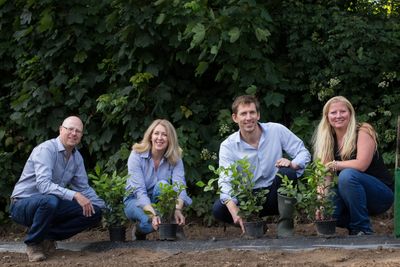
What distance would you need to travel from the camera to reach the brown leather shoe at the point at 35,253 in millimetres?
5117

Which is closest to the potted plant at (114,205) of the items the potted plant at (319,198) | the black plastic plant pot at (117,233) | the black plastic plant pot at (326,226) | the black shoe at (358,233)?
the black plastic plant pot at (117,233)

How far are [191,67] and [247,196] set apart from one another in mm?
2641

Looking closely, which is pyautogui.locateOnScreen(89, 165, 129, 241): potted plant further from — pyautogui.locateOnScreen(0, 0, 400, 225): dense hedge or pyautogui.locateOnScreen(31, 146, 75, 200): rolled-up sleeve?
pyautogui.locateOnScreen(0, 0, 400, 225): dense hedge

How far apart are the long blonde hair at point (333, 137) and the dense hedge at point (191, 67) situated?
1612 mm

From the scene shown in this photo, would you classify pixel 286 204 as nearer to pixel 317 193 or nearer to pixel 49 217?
pixel 317 193

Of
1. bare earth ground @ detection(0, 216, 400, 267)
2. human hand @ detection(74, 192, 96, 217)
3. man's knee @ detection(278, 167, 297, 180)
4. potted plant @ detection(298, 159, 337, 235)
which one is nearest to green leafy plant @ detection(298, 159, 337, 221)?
potted plant @ detection(298, 159, 337, 235)

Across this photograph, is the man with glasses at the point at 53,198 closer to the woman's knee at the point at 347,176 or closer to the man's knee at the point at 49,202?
the man's knee at the point at 49,202

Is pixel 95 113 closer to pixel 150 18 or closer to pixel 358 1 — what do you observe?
pixel 150 18

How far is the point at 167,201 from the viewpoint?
532 cm

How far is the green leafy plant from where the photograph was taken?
4992mm

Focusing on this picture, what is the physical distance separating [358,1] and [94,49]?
2988 millimetres

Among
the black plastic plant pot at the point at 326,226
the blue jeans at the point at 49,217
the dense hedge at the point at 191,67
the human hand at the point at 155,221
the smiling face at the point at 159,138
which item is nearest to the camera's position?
the black plastic plant pot at the point at 326,226

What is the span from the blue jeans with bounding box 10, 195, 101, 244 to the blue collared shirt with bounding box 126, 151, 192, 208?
1.19 feet

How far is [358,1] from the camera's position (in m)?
7.93
